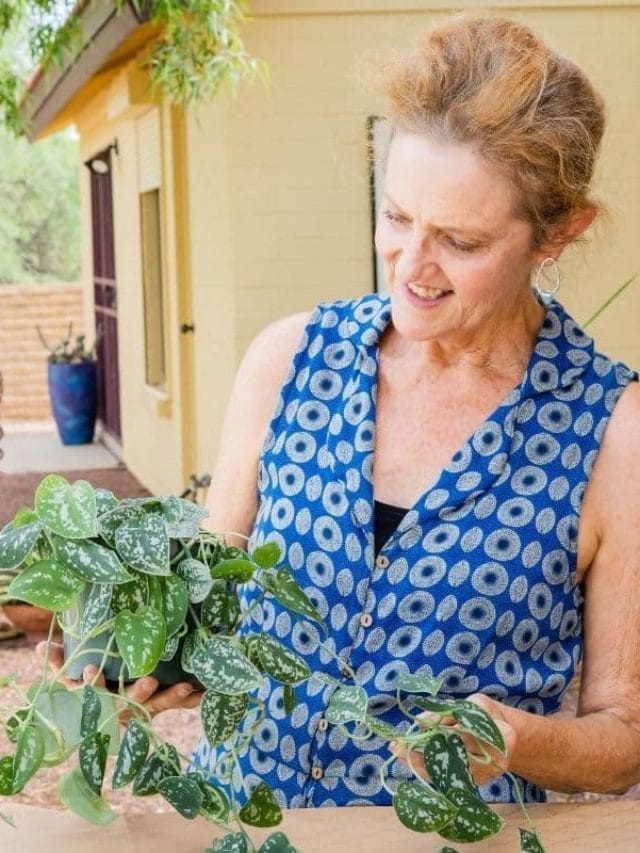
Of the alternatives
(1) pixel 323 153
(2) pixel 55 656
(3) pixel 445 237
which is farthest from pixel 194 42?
(2) pixel 55 656

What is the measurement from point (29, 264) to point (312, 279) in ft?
87.1

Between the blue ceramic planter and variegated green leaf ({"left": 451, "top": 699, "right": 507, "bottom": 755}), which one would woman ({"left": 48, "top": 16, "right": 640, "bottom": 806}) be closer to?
variegated green leaf ({"left": 451, "top": 699, "right": 507, "bottom": 755})

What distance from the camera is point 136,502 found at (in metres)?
1.45

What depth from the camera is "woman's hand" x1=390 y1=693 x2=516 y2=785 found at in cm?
150

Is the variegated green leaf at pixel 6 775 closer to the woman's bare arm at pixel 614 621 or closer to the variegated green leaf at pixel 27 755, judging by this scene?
the variegated green leaf at pixel 27 755

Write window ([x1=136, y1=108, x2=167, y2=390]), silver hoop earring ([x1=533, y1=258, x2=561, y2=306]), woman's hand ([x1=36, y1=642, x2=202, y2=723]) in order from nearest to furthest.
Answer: woman's hand ([x1=36, y1=642, x2=202, y2=723])
silver hoop earring ([x1=533, y1=258, x2=561, y2=306])
window ([x1=136, y1=108, x2=167, y2=390])

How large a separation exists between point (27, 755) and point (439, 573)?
1.95ft

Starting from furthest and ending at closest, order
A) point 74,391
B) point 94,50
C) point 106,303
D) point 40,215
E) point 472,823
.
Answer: point 40,215 < point 106,303 < point 74,391 < point 94,50 < point 472,823

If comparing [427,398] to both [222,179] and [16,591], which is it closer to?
[16,591]

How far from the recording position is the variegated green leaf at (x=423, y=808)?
4.62ft

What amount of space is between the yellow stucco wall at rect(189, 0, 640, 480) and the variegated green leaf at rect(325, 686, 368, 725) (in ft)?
18.6

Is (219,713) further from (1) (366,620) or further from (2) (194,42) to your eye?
(2) (194,42)

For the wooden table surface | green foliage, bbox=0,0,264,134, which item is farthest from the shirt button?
green foliage, bbox=0,0,264,134

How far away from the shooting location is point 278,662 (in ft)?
4.72
